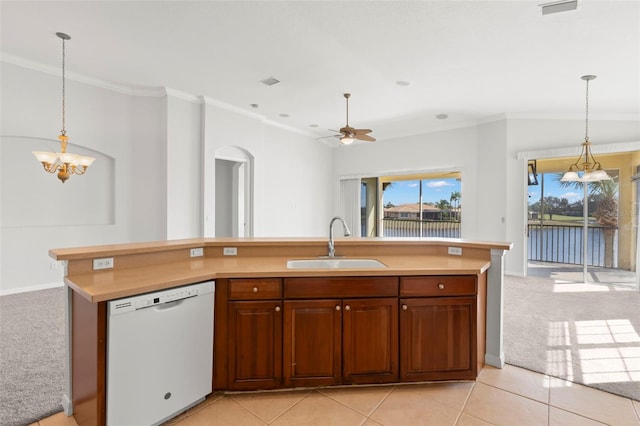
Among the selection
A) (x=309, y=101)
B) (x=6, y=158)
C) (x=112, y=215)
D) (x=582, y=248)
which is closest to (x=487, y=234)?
(x=582, y=248)

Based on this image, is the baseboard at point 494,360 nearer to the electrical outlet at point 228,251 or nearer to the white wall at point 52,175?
the electrical outlet at point 228,251

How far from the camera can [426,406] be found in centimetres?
210

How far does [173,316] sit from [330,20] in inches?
116

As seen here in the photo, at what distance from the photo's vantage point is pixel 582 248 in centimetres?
575

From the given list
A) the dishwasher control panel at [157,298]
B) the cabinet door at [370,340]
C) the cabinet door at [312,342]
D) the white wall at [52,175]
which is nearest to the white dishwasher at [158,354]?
the dishwasher control panel at [157,298]

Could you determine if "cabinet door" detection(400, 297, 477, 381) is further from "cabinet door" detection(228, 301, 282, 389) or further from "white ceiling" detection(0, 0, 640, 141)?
"white ceiling" detection(0, 0, 640, 141)

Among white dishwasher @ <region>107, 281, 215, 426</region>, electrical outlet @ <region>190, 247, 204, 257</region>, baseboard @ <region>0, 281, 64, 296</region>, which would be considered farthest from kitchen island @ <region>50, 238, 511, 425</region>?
baseboard @ <region>0, 281, 64, 296</region>

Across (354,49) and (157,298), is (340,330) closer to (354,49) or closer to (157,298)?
(157,298)

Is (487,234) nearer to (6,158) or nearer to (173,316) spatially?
(173,316)

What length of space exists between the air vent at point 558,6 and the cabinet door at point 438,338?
2.64 meters

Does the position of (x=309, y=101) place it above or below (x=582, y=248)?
above

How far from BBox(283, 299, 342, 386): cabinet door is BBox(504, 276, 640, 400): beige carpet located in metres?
1.61

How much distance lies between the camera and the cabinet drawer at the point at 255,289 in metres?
2.12

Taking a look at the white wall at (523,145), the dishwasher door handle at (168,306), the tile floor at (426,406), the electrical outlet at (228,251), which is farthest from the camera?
the white wall at (523,145)
